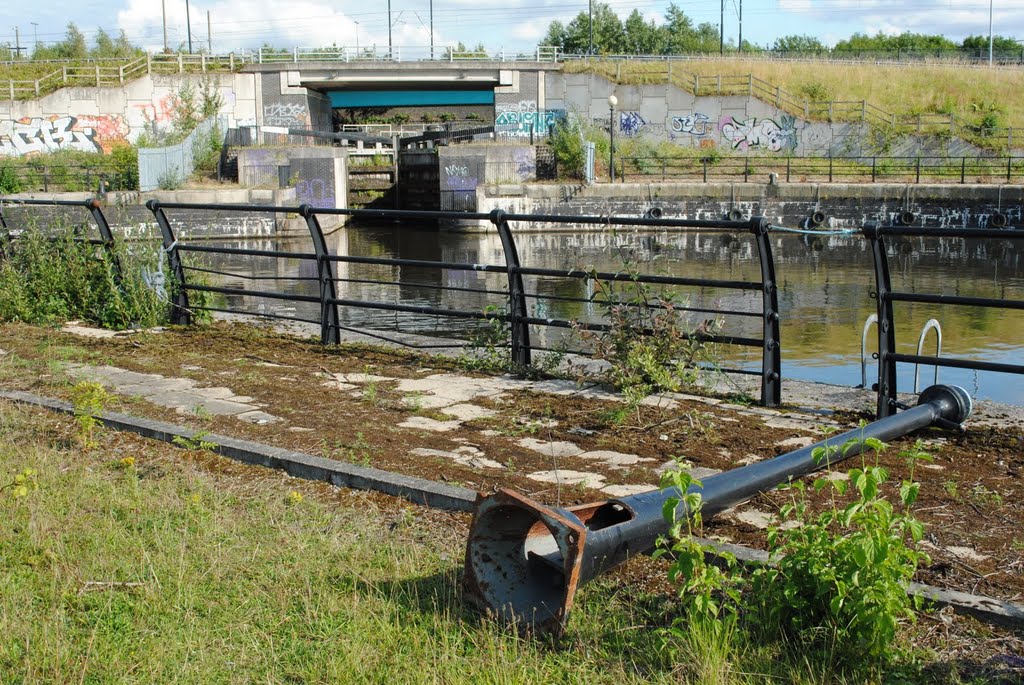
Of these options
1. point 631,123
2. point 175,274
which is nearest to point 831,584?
point 175,274

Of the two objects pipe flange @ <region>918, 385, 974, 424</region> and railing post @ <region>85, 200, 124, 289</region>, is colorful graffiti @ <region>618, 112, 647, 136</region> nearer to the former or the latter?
railing post @ <region>85, 200, 124, 289</region>

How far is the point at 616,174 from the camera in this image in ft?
148

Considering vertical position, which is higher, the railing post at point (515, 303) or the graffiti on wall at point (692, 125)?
the graffiti on wall at point (692, 125)

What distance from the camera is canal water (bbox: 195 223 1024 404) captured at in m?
11.4

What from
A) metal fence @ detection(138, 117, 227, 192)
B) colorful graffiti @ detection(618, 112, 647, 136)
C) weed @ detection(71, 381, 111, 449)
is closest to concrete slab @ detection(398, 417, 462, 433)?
weed @ detection(71, 381, 111, 449)

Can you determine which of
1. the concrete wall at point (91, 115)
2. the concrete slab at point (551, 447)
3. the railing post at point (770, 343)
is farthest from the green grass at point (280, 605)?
the concrete wall at point (91, 115)

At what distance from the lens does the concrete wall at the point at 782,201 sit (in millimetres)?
37688

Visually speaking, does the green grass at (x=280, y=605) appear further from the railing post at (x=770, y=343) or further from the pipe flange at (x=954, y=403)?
the railing post at (x=770, y=343)

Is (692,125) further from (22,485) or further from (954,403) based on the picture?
(22,485)

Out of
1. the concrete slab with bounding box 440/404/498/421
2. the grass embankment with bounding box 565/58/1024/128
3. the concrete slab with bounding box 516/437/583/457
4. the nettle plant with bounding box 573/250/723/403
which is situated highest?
the grass embankment with bounding box 565/58/1024/128

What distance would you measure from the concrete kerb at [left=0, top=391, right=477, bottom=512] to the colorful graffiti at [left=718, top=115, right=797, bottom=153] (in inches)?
1841

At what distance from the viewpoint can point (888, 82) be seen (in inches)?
2072

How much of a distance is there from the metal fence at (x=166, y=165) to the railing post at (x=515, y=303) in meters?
32.9

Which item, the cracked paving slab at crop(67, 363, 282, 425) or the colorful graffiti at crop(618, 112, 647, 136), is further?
the colorful graffiti at crop(618, 112, 647, 136)
